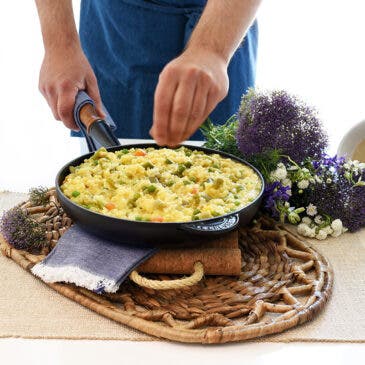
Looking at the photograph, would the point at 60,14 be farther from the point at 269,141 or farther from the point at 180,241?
the point at 180,241

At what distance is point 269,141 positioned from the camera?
1726 millimetres

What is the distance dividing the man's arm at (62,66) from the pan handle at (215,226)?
A: 2.02 ft

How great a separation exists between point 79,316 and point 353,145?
41.1 inches

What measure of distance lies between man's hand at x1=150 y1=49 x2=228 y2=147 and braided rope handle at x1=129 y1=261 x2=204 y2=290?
1.09 ft

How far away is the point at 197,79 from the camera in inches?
56.2

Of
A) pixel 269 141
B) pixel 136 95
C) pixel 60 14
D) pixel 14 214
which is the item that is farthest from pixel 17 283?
pixel 136 95

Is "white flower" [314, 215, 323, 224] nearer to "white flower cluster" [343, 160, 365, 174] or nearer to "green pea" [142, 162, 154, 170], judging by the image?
"white flower cluster" [343, 160, 365, 174]

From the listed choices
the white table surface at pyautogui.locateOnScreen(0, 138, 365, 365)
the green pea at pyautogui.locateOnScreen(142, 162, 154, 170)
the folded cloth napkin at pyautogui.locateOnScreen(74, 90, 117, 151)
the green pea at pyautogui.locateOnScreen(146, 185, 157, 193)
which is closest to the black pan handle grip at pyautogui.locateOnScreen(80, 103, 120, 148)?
the folded cloth napkin at pyautogui.locateOnScreen(74, 90, 117, 151)

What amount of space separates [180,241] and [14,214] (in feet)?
1.39

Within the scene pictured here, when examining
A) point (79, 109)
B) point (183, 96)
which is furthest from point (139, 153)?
point (183, 96)

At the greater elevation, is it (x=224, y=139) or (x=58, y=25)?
(x=58, y=25)

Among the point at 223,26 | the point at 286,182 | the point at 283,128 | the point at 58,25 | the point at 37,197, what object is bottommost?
the point at 37,197

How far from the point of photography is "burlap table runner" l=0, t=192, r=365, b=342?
121 centimetres

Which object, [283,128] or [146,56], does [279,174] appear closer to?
[283,128]
